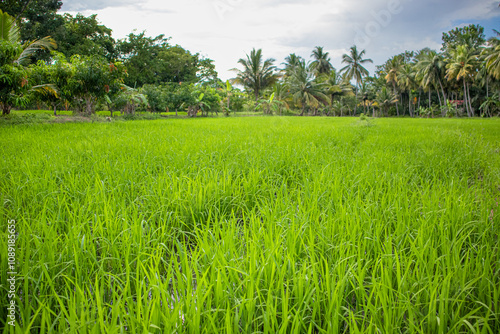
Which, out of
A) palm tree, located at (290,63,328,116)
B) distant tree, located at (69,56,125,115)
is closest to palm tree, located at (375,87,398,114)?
palm tree, located at (290,63,328,116)

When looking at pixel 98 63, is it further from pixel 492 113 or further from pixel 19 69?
pixel 492 113

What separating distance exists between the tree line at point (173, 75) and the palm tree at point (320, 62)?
0.44 ft

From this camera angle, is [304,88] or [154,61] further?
[304,88]

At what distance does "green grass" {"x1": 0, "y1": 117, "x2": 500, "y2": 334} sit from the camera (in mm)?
804

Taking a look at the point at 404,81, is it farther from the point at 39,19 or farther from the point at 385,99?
the point at 39,19

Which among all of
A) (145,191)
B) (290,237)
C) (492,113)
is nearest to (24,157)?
(145,191)

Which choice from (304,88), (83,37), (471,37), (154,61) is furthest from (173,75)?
(471,37)

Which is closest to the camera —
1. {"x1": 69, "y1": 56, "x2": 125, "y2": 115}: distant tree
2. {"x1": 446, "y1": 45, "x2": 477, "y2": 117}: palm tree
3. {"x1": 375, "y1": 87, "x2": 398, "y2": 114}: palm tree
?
{"x1": 69, "y1": 56, "x2": 125, "y2": 115}: distant tree

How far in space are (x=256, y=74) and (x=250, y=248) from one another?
1163 inches

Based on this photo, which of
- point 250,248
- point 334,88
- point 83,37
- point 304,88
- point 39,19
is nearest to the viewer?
point 250,248

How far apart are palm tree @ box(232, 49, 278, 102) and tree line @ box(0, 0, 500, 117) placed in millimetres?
108

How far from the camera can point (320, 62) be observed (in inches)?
1459

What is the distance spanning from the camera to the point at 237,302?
0.84 metres

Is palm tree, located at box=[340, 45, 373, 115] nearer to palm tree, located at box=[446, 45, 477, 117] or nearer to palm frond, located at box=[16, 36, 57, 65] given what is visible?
palm tree, located at box=[446, 45, 477, 117]
